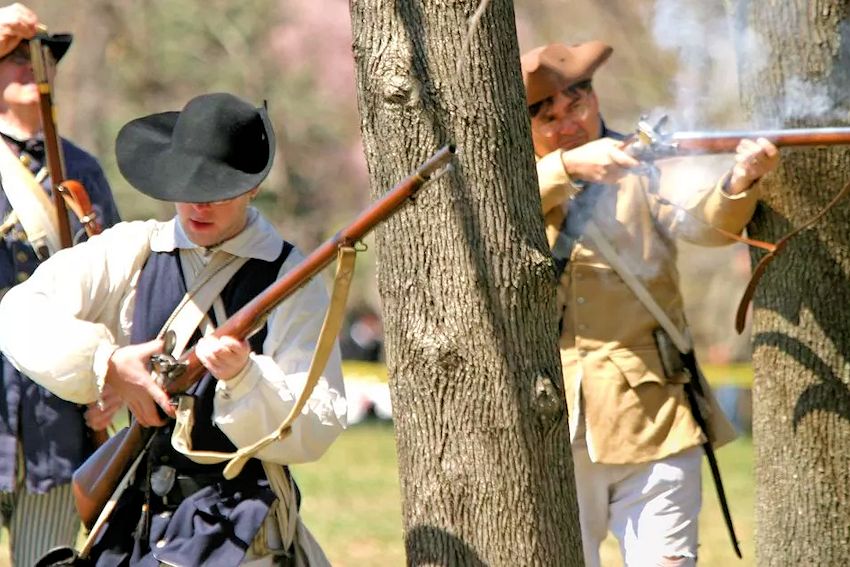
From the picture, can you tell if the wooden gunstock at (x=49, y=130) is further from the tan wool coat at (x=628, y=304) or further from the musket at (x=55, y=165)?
the tan wool coat at (x=628, y=304)

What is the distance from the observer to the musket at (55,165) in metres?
4.67

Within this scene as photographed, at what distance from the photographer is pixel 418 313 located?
3512mm

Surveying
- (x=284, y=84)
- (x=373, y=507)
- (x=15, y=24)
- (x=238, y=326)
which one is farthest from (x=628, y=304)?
(x=284, y=84)

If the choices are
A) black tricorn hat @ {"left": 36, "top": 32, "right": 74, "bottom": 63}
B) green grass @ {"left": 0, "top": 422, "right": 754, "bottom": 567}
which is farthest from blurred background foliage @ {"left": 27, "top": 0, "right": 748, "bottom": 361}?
black tricorn hat @ {"left": 36, "top": 32, "right": 74, "bottom": 63}

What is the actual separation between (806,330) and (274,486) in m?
2.02

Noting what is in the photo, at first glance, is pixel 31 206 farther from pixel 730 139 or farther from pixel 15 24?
pixel 730 139

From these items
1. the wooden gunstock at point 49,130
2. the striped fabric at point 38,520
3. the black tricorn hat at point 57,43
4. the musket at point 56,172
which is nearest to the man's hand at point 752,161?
the musket at point 56,172

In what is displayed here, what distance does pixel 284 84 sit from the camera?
64.7 feet

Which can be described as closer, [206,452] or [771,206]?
[206,452]

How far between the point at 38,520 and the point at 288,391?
1.65 metres

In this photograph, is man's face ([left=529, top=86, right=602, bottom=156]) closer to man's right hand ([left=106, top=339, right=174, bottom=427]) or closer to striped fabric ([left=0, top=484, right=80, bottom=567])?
man's right hand ([left=106, top=339, right=174, bottom=427])

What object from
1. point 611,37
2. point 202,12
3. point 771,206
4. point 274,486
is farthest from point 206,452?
point 202,12

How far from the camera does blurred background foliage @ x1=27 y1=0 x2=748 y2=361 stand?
18062 mm

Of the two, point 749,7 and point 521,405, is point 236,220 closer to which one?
point 521,405
